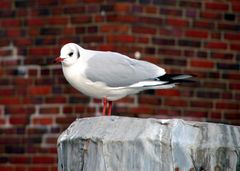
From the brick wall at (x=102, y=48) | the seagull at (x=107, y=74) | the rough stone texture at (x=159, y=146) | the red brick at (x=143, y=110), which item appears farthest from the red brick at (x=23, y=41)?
the rough stone texture at (x=159, y=146)

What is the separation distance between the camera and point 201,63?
273 inches

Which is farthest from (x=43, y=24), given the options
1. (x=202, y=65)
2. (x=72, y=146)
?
(x=72, y=146)

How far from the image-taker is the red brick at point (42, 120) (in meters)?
6.82

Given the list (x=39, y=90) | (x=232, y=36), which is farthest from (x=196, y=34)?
(x=39, y=90)

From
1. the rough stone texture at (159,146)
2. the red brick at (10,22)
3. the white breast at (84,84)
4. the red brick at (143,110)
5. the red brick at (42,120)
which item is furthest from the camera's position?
the red brick at (10,22)

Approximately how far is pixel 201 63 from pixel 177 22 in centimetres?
41

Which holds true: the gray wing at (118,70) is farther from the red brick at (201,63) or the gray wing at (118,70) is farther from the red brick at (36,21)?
the red brick at (36,21)

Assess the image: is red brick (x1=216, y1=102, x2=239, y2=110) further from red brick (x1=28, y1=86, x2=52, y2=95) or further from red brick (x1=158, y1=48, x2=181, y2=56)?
red brick (x1=28, y1=86, x2=52, y2=95)

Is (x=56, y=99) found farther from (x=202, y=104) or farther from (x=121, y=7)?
(x=202, y=104)

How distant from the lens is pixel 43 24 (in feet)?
22.8

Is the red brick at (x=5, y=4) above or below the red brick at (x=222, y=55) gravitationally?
above

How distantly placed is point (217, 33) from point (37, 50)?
5.11 ft

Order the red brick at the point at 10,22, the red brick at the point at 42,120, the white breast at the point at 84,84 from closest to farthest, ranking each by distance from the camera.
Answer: the white breast at the point at 84,84, the red brick at the point at 42,120, the red brick at the point at 10,22

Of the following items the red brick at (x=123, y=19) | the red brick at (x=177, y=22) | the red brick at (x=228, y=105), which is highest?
the red brick at (x=123, y=19)
